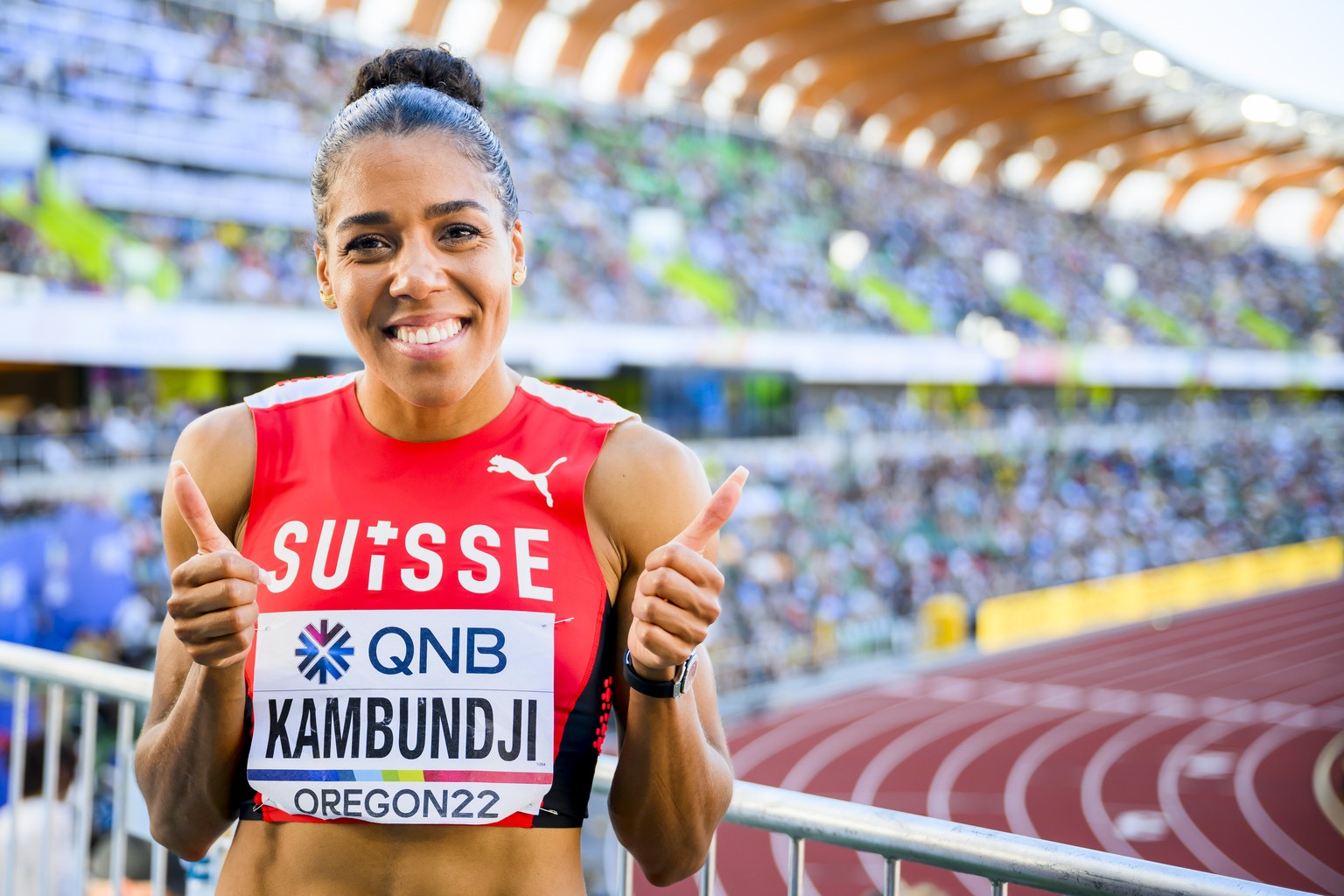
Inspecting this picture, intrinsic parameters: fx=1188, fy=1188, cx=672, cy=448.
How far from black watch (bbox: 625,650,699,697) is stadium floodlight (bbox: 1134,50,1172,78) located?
3230 cm

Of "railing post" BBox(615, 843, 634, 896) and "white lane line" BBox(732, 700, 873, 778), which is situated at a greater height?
"railing post" BBox(615, 843, 634, 896)

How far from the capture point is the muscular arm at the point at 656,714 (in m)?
1.58

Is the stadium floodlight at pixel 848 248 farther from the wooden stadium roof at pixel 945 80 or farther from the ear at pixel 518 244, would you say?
the ear at pixel 518 244

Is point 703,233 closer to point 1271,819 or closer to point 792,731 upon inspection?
point 792,731

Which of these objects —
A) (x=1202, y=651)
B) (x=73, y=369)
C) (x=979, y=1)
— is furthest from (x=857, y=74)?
(x=73, y=369)

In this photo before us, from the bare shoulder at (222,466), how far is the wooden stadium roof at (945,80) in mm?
23117

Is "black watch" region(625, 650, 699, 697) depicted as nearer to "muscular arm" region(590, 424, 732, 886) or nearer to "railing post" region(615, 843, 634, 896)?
"muscular arm" region(590, 424, 732, 886)

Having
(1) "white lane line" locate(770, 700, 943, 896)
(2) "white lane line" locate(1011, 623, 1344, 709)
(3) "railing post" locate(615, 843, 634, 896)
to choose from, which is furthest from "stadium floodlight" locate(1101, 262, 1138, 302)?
(3) "railing post" locate(615, 843, 634, 896)

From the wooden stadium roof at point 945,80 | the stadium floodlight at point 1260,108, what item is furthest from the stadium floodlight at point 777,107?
the stadium floodlight at point 1260,108

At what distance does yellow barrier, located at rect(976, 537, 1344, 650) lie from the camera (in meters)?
22.7

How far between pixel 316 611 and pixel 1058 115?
38.8 meters

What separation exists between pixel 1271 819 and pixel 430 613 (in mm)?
15795

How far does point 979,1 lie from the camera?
88.8ft

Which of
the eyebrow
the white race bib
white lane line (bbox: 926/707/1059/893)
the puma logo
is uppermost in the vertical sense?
the eyebrow
